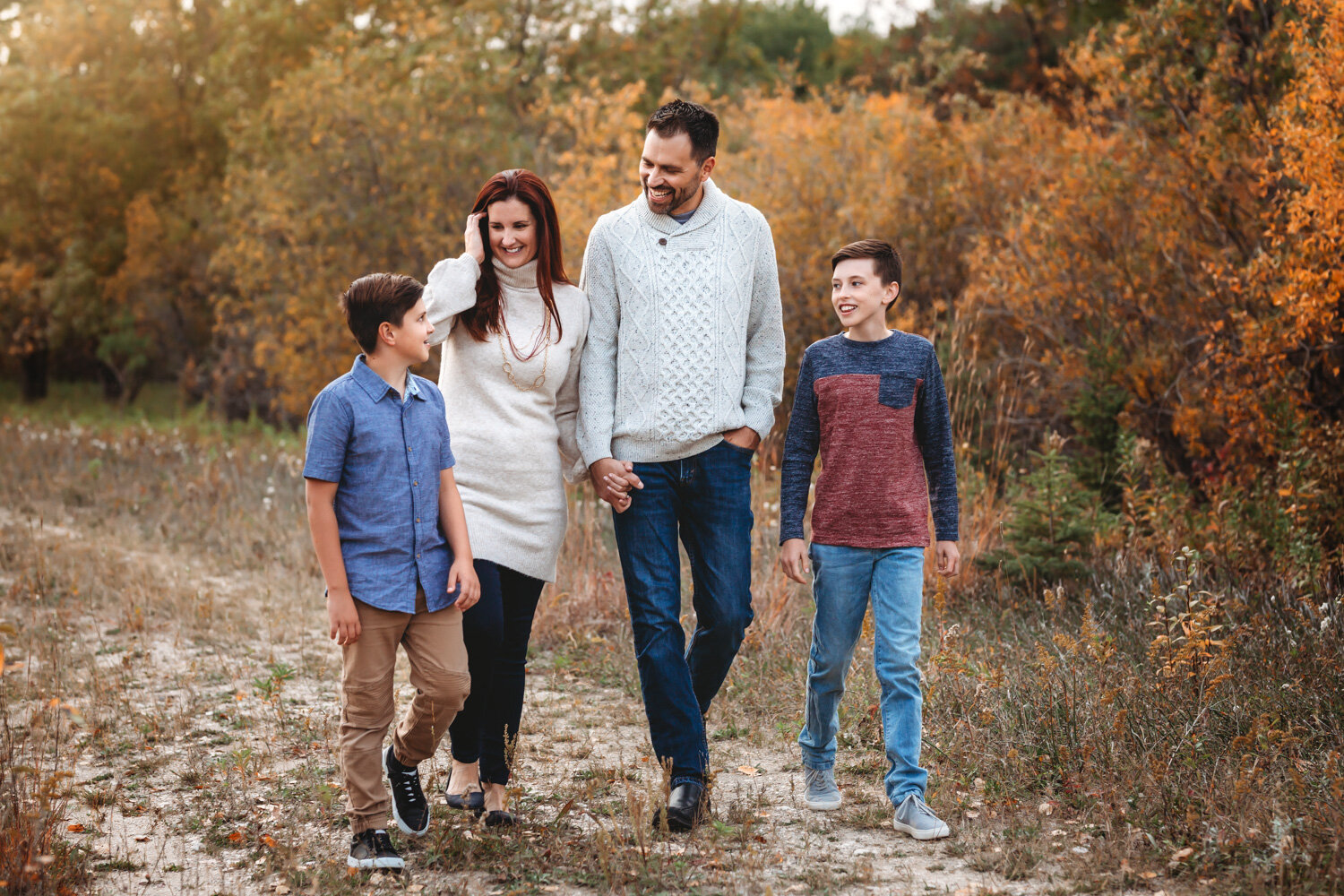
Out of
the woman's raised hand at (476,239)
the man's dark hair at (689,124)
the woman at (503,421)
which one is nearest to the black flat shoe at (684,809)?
the woman at (503,421)

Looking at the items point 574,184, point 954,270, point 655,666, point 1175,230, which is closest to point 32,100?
point 574,184

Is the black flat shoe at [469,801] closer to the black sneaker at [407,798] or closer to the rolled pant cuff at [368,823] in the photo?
the black sneaker at [407,798]

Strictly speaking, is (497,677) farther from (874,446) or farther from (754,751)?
(874,446)

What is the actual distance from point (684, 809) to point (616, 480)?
3.31 ft

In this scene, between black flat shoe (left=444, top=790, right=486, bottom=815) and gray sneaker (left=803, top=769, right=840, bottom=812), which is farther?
gray sneaker (left=803, top=769, right=840, bottom=812)

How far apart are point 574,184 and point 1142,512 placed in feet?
22.6

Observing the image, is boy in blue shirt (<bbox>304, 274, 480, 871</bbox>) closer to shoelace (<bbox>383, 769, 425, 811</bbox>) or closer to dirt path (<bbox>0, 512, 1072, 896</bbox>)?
shoelace (<bbox>383, 769, 425, 811</bbox>)

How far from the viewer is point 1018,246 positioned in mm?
8703

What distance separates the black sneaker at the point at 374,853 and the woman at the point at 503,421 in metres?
0.41

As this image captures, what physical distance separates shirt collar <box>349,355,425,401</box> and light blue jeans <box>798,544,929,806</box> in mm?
1330

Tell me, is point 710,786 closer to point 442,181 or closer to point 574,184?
point 574,184

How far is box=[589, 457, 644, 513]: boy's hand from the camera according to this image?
11.1 feet

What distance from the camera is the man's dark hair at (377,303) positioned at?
126 inches

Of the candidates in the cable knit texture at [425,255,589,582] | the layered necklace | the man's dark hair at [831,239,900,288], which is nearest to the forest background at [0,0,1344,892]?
the man's dark hair at [831,239,900,288]
